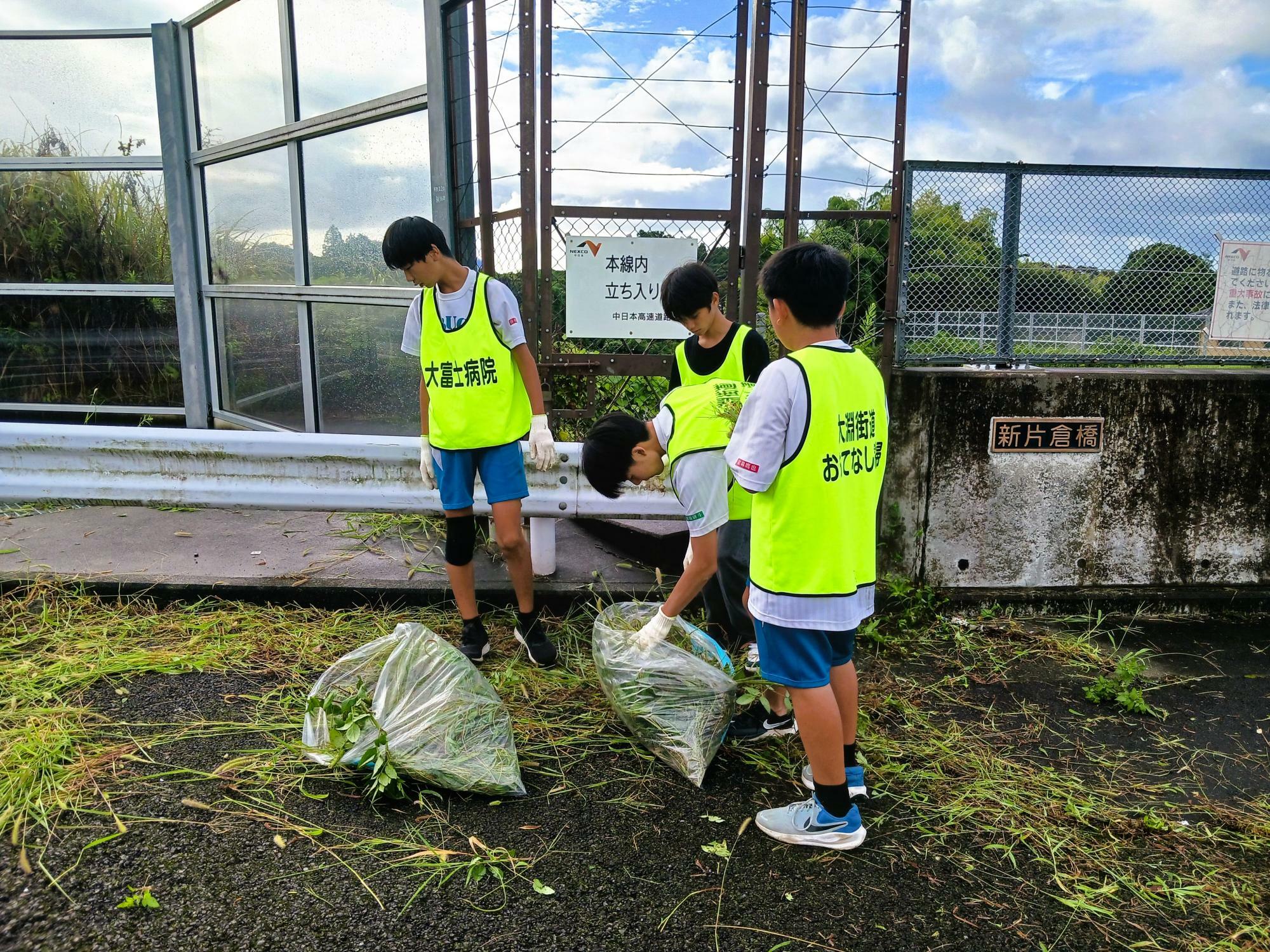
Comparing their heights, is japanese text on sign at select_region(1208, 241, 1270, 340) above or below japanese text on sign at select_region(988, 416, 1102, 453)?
above

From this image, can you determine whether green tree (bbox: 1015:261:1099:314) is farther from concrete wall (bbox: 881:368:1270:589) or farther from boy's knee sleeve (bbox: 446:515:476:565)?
boy's knee sleeve (bbox: 446:515:476:565)

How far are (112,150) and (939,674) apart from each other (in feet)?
25.6

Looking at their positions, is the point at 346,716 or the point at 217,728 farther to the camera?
the point at 217,728

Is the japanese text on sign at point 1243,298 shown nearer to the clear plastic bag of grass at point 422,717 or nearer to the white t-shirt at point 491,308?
the white t-shirt at point 491,308

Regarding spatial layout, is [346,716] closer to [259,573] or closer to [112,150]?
[259,573]

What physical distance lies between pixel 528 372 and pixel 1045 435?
2771 mm

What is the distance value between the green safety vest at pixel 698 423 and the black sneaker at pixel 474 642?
115 cm

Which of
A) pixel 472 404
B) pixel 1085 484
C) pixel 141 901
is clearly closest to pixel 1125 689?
pixel 1085 484

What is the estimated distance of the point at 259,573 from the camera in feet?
14.3

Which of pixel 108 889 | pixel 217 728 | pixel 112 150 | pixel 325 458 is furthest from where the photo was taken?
pixel 112 150

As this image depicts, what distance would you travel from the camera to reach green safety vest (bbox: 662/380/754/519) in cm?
314

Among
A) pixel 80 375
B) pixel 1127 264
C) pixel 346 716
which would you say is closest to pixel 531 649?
pixel 346 716

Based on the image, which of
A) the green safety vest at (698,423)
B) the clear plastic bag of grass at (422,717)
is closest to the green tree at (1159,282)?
the green safety vest at (698,423)

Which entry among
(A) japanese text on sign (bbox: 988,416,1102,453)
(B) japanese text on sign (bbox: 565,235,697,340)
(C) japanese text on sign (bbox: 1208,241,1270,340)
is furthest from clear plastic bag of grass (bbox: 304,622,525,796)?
(C) japanese text on sign (bbox: 1208,241,1270,340)
